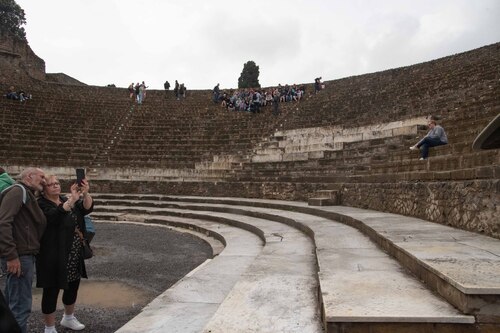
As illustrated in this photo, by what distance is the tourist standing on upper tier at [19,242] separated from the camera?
3.00 metres

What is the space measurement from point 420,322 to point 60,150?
17587 mm

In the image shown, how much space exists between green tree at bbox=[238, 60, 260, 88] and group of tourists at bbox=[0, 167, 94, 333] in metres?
37.3

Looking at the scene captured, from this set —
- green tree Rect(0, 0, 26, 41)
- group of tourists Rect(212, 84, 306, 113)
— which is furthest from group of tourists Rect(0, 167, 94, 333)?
green tree Rect(0, 0, 26, 41)

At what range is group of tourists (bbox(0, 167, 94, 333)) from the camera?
3.06m

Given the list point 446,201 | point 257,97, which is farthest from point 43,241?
point 257,97

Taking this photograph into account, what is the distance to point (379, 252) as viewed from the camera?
4.36 meters

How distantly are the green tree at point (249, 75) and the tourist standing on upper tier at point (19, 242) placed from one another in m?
37.7

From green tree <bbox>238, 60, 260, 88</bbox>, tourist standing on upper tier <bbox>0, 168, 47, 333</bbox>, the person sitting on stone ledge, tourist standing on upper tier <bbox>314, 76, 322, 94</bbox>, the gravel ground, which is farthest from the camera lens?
green tree <bbox>238, 60, 260, 88</bbox>

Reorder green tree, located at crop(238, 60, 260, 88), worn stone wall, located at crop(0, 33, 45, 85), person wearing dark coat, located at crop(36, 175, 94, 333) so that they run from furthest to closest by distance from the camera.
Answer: green tree, located at crop(238, 60, 260, 88)
worn stone wall, located at crop(0, 33, 45, 85)
person wearing dark coat, located at crop(36, 175, 94, 333)

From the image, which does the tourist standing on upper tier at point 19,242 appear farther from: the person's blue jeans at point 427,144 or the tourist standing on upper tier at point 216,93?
the tourist standing on upper tier at point 216,93

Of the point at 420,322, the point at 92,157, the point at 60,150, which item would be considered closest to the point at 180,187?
A: the point at 92,157

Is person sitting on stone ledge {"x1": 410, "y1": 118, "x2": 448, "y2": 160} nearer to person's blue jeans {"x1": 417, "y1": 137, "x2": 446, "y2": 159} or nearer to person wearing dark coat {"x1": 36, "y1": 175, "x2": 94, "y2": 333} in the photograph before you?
person's blue jeans {"x1": 417, "y1": 137, "x2": 446, "y2": 159}

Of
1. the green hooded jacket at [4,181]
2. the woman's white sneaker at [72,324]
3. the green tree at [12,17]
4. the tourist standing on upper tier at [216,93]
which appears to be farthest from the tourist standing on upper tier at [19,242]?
the green tree at [12,17]

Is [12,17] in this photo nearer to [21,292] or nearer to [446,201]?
[21,292]
